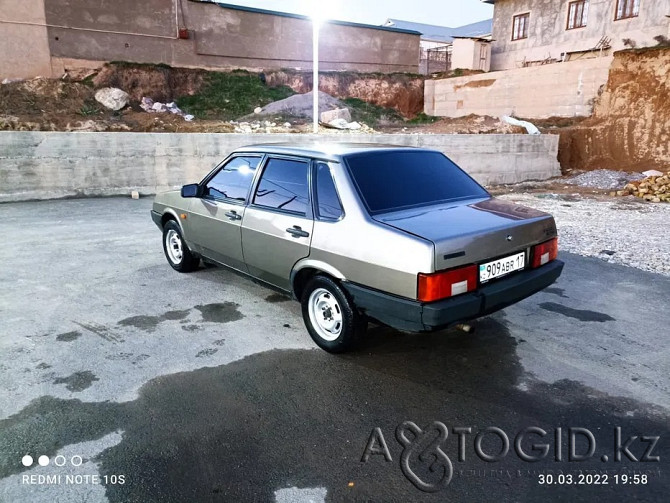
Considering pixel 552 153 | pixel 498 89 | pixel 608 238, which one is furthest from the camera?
pixel 498 89

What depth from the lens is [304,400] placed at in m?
3.16

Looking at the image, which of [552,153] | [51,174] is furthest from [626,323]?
[552,153]

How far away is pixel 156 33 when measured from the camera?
84.7ft

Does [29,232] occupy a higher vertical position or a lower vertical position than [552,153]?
lower

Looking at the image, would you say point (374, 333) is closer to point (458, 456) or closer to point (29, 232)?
point (458, 456)

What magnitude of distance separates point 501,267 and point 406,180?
105 cm

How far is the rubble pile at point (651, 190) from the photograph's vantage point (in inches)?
444

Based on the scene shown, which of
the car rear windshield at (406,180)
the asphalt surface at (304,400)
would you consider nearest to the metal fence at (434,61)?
the asphalt surface at (304,400)

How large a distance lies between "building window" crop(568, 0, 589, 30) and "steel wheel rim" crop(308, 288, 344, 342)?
29.7 m

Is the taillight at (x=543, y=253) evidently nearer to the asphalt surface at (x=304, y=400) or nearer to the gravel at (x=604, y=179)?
the asphalt surface at (x=304, y=400)

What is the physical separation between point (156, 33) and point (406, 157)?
1036 inches

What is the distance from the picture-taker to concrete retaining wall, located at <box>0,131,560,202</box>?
10266 millimetres

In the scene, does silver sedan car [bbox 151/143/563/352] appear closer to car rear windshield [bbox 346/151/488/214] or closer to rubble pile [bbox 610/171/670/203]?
car rear windshield [bbox 346/151/488/214]

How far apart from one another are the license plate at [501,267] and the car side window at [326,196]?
1.10 metres
